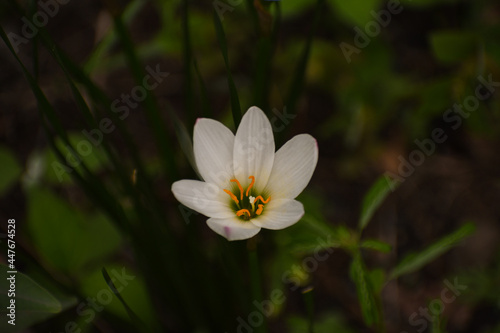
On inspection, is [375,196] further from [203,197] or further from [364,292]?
[203,197]

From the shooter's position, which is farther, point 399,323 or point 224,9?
point 224,9

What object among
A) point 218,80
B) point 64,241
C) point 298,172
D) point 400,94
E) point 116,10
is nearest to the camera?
point 298,172

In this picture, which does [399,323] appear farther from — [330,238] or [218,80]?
[218,80]

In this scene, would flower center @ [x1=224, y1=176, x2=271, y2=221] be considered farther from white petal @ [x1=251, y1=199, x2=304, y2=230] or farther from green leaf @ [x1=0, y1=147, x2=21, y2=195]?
green leaf @ [x1=0, y1=147, x2=21, y2=195]

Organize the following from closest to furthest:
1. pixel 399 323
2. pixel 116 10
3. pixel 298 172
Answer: pixel 298 172 < pixel 116 10 < pixel 399 323

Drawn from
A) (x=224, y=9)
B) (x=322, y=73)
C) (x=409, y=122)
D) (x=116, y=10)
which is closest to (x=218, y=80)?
(x=224, y=9)

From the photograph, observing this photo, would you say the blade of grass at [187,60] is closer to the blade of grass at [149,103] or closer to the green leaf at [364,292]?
the blade of grass at [149,103]

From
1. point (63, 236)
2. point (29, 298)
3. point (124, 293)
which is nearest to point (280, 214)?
point (29, 298)
